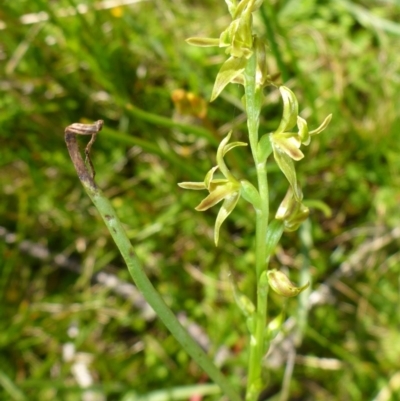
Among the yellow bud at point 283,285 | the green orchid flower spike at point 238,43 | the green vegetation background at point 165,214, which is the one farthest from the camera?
the green vegetation background at point 165,214

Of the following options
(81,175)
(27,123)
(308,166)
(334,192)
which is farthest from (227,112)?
(81,175)

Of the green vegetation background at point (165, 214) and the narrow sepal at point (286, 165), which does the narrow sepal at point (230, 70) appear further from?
the green vegetation background at point (165, 214)

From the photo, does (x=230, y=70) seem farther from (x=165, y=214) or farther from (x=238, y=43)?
(x=165, y=214)

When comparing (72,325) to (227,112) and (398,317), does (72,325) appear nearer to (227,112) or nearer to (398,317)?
(227,112)

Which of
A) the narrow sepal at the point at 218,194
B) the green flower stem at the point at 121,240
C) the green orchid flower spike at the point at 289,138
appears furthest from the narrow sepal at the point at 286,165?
the green flower stem at the point at 121,240

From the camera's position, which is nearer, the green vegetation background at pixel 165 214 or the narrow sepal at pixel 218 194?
the narrow sepal at pixel 218 194

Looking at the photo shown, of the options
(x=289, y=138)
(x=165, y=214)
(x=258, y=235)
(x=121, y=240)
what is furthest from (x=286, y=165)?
(x=165, y=214)
